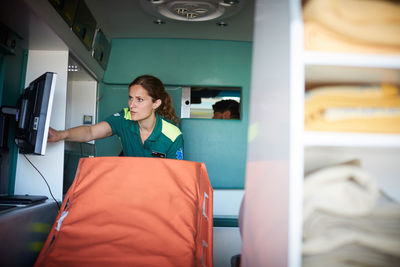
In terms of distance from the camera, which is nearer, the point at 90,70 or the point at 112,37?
the point at 90,70

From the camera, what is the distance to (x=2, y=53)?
190cm

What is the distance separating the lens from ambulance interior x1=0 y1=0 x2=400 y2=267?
2.43 ft

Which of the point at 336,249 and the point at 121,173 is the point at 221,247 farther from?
the point at 336,249

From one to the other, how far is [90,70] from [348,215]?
2.74 meters

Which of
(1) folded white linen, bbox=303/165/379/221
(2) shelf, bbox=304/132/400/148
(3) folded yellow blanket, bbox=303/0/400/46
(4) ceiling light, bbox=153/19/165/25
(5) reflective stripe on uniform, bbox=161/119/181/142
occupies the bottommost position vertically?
(1) folded white linen, bbox=303/165/379/221

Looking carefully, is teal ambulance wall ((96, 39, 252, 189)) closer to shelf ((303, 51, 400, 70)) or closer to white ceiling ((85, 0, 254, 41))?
white ceiling ((85, 0, 254, 41))

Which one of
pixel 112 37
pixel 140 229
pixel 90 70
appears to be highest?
pixel 112 37

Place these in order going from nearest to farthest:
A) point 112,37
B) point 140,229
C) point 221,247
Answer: point 140,229 → point 221,247 → point 112,37

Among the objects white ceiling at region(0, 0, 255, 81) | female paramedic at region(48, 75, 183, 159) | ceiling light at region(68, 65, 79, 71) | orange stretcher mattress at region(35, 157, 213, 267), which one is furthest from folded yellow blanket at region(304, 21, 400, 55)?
ceiling light at region(68, 65, 79, 71)

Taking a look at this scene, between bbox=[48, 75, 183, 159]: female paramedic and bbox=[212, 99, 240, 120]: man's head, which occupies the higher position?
bbox=[212, 99, 240, 120]: man's head

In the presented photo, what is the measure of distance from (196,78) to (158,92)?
3.18 feet

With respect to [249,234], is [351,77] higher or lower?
higher

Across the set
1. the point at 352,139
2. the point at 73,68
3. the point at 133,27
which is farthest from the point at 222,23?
the point at 352,139

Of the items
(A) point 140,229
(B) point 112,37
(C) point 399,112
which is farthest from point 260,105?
(B) point 112,37
